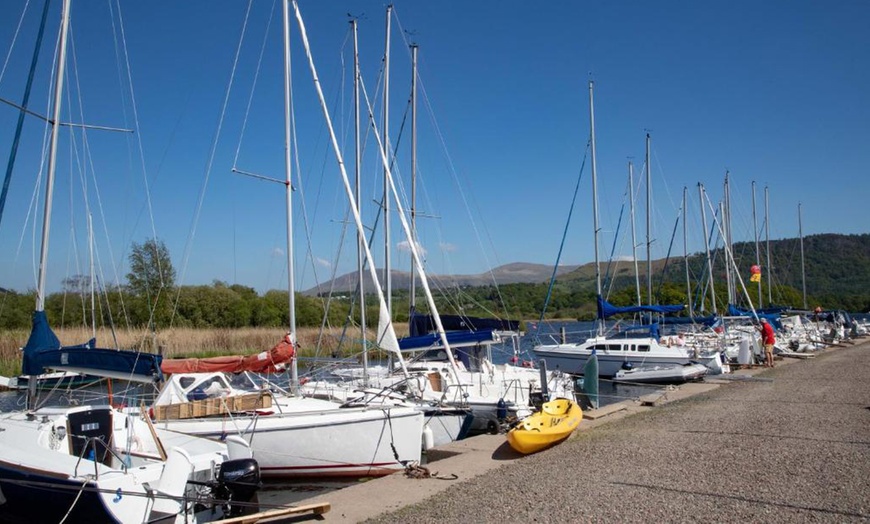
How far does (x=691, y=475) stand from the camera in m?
10.0

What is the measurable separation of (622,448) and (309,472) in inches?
240

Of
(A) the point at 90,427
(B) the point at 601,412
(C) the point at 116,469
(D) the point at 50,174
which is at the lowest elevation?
(B) the point at 601,412

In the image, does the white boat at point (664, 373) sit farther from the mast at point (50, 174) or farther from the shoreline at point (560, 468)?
the mast at point (50, 174)

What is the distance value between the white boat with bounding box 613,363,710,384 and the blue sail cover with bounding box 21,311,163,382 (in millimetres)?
19095

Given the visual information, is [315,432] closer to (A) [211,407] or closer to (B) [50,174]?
(A) [211,407]

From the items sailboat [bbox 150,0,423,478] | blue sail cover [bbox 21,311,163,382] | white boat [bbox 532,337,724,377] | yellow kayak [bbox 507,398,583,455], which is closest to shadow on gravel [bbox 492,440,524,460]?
yellow kayak [bbox 507,398,583,455]

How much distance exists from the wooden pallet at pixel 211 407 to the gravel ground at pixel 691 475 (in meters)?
5.36

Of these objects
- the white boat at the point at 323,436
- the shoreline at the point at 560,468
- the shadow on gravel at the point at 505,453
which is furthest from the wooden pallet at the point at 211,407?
the shadow on gravel at the point at 505,453

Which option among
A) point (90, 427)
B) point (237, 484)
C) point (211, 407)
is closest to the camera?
point (237, 484)

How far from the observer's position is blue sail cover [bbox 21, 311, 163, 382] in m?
12.4

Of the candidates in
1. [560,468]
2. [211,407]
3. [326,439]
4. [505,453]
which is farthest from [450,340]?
[560,468]

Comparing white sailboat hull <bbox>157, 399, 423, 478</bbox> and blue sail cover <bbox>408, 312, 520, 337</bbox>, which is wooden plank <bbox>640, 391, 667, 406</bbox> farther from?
white sailboat hull <bbox>157, 399, 423, 478</bbox>

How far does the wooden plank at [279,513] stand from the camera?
28.7 feet

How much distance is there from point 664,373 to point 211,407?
2063 centimetres
